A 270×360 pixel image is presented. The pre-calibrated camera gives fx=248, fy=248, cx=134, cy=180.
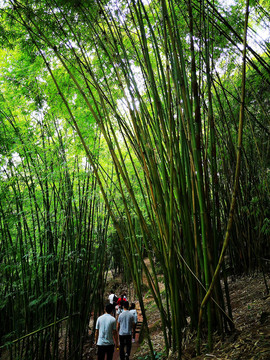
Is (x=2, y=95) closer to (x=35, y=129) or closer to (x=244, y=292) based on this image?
(x=35, y=129)

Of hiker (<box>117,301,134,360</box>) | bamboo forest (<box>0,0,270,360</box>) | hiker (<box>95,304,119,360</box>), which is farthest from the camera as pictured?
hiker (<box>117,301,134,360</box>)

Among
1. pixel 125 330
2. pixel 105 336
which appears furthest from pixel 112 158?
pixel 125 330

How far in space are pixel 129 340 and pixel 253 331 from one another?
2.58 metres

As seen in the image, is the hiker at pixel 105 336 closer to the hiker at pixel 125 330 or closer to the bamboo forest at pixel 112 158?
the bamboo forest at pixel 112 158

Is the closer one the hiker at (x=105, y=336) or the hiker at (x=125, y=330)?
the hiker at (x=105, y=336)

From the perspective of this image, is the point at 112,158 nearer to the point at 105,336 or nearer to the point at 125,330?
the point at 105,336

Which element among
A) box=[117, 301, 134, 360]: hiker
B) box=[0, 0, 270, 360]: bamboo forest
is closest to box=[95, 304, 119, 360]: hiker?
box=[0, 0, 270, 360]: bamboo forest

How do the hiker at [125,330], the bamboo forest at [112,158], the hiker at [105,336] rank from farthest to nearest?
the hiker at [125,330], the hiker at [105,336], the bamboo forest at [112,158]

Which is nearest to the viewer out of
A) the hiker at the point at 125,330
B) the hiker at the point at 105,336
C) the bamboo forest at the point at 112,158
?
the bamboo forest at the point at 112,158

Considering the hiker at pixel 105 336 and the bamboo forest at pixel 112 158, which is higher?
the bamboo forest at pixel 112 158

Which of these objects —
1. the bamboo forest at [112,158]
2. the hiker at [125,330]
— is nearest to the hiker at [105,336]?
the bamboo forest at [112,158]

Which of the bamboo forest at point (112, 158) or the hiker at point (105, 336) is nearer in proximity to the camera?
the bamboo forest at point (112, 158)

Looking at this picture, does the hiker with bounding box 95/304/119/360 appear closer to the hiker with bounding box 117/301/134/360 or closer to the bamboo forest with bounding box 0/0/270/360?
the bamboo forest with bounding box 0/0/270/360

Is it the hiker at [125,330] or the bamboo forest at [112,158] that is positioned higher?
the bamboo forest at [112,158]
